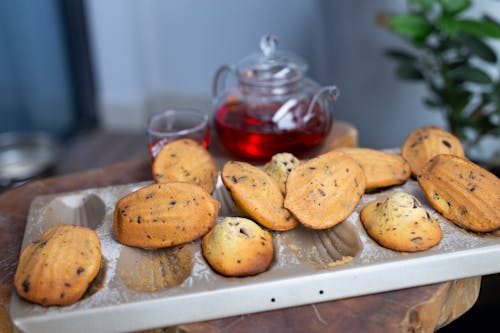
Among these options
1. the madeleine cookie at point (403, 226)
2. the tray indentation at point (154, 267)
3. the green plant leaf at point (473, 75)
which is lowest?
the tray indentation at point (154, 267)

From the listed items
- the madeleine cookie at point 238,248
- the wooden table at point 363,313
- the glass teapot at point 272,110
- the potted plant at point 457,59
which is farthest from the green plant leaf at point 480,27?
the madeleine cookie at point 238,248

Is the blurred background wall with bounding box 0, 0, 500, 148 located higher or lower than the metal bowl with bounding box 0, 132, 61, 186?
higher

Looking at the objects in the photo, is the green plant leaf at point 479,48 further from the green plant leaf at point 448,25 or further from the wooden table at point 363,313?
the wooden table at point 363,313

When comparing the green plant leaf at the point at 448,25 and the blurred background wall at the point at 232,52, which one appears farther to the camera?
the blurred background wall at the point at 232,52

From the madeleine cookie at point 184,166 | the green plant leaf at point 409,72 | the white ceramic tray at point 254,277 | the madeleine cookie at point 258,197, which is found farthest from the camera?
the green plant leaf at point 409,72

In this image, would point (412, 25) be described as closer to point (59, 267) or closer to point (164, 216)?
point (164, 216)

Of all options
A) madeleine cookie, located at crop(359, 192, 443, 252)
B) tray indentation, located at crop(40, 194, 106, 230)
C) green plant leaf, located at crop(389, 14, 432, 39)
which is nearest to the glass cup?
tray indentation, located at crop(40, 194, 106, 230)

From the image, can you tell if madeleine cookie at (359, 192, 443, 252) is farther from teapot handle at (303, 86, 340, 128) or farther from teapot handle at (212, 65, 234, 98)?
teapot handle at (212, 65, 234, 98)
